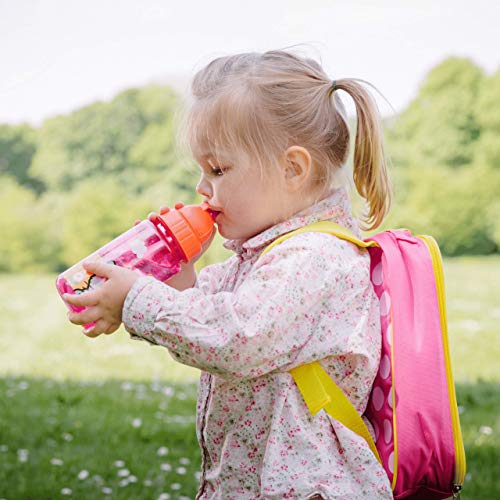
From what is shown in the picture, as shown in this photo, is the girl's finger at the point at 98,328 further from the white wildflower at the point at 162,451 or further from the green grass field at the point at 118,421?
the white wildflower at the point at 162,451

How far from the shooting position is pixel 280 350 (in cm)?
221

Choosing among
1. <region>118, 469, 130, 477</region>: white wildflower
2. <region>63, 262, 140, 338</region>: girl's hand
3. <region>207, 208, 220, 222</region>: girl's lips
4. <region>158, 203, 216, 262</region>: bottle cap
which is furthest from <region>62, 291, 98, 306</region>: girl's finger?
<region>118, 469, 130, 477</region>: white wildflower

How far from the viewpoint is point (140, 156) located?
22.5 m

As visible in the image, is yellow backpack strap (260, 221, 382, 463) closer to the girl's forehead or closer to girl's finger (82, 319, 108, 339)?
the girl's forehead

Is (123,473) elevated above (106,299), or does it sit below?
below

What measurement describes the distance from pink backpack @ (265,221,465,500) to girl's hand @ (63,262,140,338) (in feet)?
1.55

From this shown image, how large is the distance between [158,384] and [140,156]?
1561 cm

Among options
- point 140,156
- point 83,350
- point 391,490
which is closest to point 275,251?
point 391,490

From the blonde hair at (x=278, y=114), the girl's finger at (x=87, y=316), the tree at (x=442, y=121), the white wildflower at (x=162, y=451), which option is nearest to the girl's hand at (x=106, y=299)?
the girl's finger at (x=87, y=316)

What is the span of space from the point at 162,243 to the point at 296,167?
496 mm

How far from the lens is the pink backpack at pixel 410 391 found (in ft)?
7.59

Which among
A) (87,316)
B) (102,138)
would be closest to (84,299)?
(87,316)

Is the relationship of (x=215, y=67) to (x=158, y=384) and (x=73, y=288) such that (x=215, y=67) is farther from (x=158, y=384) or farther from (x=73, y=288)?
(x=158, y=384)

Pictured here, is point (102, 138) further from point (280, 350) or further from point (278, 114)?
point (280, 350)
